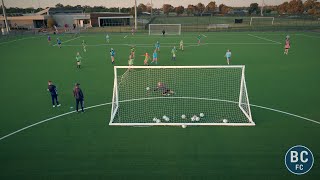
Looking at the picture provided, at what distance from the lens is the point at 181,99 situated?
49.2ft

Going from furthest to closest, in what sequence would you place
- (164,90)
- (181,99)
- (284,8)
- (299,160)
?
(284,8) < (164,90) < (181,99) < (299,160)

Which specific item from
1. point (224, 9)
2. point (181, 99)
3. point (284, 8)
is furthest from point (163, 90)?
point (224, 9)

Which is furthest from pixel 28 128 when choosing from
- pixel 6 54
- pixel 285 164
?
pixel 6 54

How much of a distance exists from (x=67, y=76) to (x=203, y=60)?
1279cm

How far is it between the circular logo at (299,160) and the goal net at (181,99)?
2.70 metres

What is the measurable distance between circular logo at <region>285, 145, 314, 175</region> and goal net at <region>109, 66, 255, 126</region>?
2.70 metres

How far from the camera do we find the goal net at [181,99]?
1238 centimetres

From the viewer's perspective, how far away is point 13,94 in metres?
16.3

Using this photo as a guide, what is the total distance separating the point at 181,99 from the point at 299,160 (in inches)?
284

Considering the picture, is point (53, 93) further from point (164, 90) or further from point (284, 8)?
point (284, 8)

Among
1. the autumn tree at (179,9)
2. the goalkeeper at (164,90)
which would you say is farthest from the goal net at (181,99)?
the autumn tree at (179,9)

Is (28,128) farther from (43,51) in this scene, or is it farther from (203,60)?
(43,51)

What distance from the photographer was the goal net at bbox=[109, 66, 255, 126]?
1238cm

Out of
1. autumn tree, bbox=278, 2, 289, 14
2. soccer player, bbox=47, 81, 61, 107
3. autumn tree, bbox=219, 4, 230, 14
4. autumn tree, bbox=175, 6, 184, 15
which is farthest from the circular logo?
autumn tree, bbox=219, 4, 230, 14
